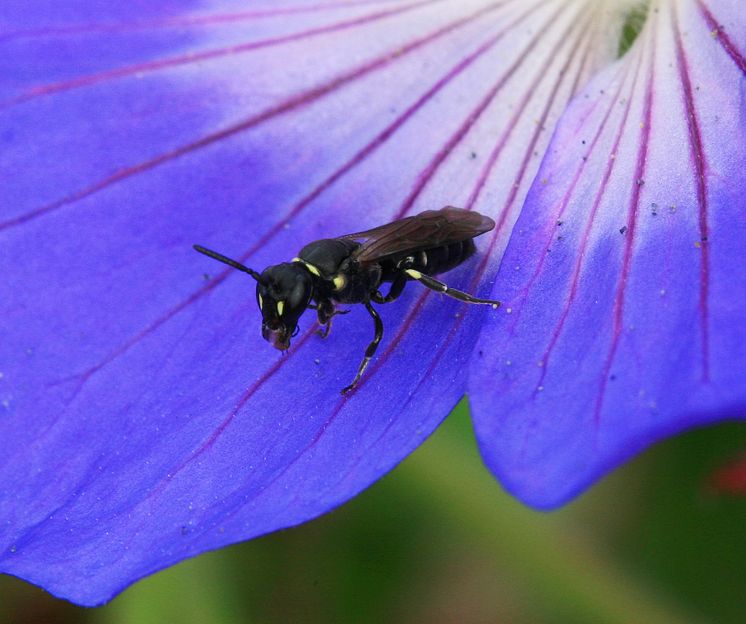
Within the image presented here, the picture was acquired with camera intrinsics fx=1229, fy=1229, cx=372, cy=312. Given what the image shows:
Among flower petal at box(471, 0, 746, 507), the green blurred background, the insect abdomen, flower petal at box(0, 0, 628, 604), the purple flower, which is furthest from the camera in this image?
the green blurred background

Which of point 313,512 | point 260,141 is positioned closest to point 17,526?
point 313,512

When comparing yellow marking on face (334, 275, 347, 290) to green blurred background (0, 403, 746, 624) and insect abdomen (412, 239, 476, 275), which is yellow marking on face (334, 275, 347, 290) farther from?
green blurred background (0, 403, 746, 624)

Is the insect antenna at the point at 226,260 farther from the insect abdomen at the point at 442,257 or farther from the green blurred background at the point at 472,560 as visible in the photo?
the green blurred background at the point at 472,560

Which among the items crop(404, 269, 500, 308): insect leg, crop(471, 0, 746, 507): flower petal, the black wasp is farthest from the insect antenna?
crop(471, 0, 746, 507): flower petal

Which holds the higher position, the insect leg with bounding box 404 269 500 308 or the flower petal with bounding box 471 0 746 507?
the flower petal with bounding box 471 0 746 507

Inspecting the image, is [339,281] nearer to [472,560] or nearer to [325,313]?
[325,313]

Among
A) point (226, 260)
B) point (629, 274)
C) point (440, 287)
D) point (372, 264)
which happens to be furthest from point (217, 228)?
point (629, 274)
